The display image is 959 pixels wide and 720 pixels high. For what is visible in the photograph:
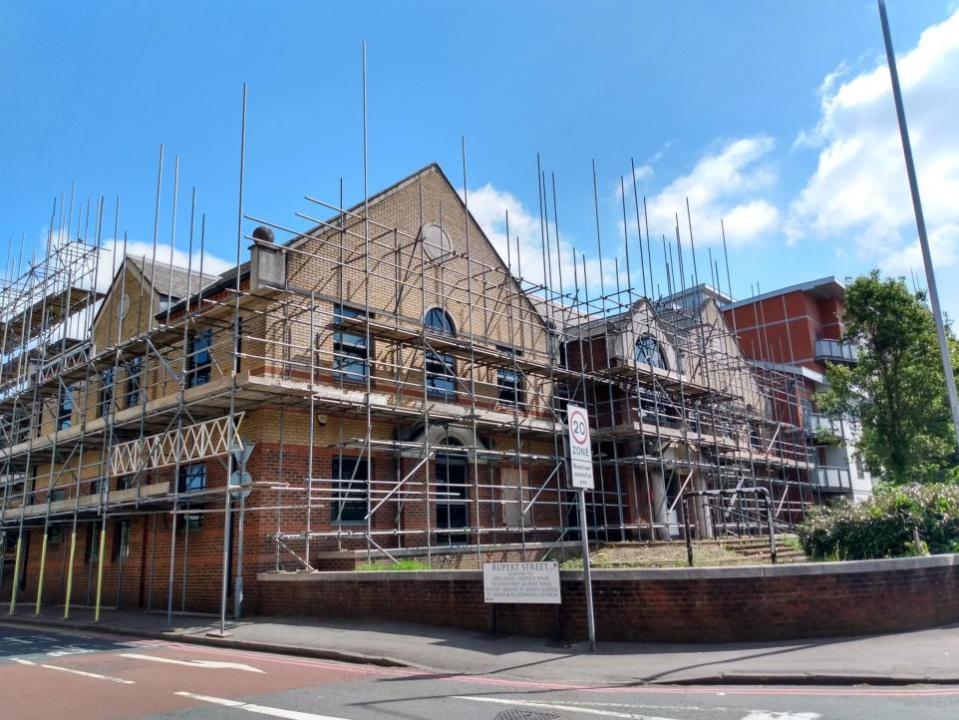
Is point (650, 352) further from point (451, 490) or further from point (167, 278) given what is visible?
point (167, 278)

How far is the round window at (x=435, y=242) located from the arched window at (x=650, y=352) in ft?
23.5

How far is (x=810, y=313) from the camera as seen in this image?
39.5 metres

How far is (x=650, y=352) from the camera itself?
84.2 ft

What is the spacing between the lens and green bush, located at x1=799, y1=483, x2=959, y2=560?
12.8 m

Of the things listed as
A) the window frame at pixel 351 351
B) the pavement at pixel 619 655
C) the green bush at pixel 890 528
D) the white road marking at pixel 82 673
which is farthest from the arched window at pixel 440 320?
the white road marking at pixel 82 673

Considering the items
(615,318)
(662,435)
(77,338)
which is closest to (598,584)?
(662,435)

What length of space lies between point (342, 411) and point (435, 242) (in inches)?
271

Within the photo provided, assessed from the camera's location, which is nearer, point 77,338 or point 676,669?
Result: point 676,669

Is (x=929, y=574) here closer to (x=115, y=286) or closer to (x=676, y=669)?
(x=676, y=669)

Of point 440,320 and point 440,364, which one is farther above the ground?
point 440,320

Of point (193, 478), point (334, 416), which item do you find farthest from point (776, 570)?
point (193, 478)

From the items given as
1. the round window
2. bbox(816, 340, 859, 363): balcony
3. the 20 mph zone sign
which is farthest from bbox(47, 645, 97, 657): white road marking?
bbox(816, 340, 859, 363): balcony

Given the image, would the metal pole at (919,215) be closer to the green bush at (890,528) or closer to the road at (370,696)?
the green bush at (890,528)

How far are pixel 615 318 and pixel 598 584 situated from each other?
592 inches
